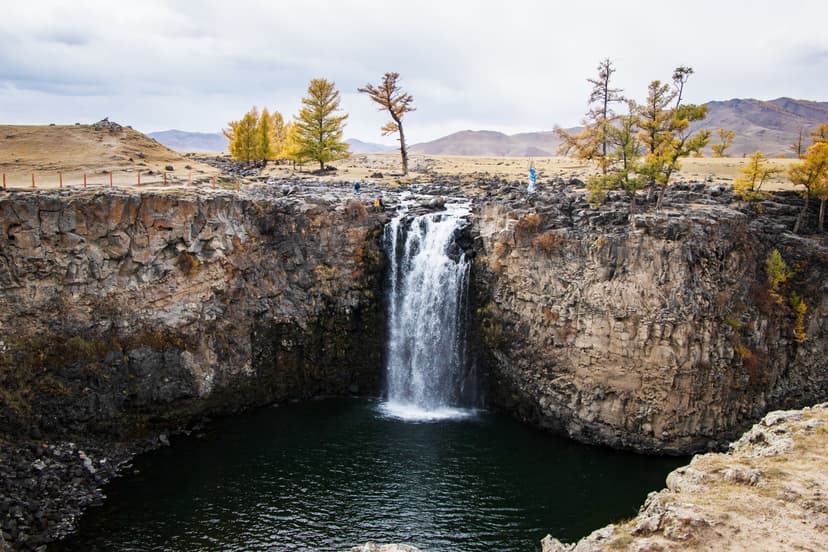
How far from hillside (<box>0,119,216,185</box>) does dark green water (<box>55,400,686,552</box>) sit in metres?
21.5

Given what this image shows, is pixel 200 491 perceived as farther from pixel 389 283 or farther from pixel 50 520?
pixel 389 283

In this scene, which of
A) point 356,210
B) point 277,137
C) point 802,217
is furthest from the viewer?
point 277,137

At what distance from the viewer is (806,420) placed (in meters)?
23.1

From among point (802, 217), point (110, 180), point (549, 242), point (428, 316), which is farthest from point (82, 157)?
point (802, 217)

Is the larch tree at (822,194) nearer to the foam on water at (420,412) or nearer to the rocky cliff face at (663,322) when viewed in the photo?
the rocky cliff face at (663,322)

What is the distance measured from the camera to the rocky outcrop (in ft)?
52.6

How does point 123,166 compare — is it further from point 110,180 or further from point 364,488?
point 364,488

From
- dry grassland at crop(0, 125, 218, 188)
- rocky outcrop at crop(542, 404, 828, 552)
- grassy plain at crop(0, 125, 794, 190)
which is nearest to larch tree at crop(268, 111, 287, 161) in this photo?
grassy plain at crop(0, 125, 794, 190)

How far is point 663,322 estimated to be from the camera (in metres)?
33.6

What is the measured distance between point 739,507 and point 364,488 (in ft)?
59.9

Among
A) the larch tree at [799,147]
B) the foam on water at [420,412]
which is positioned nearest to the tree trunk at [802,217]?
A: the larch tree at [799,147]

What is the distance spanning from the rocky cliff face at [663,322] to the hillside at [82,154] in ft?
95.4

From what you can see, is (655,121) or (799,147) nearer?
(655,121)

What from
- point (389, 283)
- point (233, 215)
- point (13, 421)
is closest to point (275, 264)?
point (233, 215)
